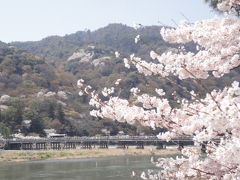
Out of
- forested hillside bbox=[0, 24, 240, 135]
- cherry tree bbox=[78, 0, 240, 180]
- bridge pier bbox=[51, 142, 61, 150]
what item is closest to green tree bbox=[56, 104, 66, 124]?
forested hillside bbox=[0, 24, 240, 135]

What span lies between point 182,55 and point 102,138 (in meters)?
61.9

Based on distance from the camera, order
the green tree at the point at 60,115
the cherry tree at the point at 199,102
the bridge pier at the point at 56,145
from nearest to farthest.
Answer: the cherry tree at the point at 199,102, the bridge pier at the point at 56,145, the green tree at the point at 60,115

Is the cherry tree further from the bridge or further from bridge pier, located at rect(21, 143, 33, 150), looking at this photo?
bridge pier, located at rect(21, 143, 33, 150)

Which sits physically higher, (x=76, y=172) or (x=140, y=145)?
(x=140, y=145)

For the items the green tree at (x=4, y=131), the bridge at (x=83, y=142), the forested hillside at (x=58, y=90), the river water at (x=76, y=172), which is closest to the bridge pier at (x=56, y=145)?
the bridge at (x=83, y=142)

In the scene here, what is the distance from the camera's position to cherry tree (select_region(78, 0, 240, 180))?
4035mm

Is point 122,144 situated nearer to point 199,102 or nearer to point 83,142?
point 83,142

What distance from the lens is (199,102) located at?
196 inches

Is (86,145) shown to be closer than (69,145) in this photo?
No

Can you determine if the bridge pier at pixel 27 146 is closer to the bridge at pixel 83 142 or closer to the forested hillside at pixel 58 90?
the bridge at pixel 83 142

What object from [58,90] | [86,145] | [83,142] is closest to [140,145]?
[83,142]

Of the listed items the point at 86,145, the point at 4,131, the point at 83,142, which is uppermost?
the point at 4,131

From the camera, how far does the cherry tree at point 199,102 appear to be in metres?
4.04

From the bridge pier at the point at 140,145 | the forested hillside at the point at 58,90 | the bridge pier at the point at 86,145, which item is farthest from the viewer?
the forested hillside at the point at 58,90
